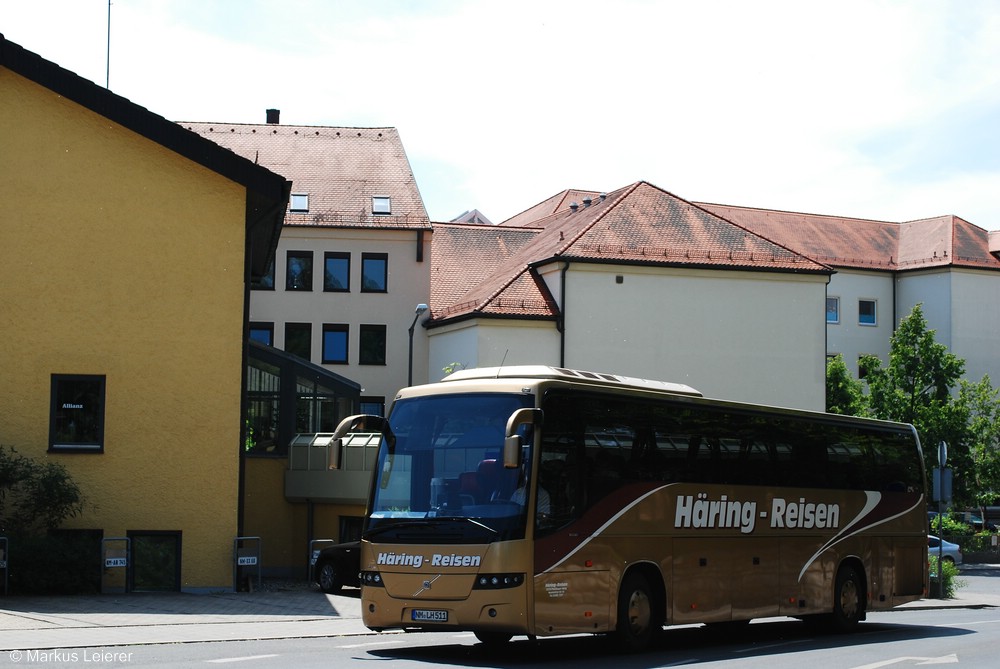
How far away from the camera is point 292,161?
5644 centimetres

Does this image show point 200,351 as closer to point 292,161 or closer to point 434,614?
point 434,614

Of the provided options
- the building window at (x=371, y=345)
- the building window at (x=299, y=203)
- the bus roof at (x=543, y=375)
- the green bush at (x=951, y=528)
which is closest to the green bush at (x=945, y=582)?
the green bush at (x=951, y=528)

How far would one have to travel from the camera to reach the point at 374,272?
5359cm

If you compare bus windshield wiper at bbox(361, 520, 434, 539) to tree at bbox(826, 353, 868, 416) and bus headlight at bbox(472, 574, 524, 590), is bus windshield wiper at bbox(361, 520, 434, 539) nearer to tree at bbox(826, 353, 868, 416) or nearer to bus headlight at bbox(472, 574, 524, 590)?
bus headlight at bbox(472, 574, 524, 590)

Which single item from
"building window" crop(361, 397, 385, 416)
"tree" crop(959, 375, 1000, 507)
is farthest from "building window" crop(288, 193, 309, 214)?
"tree" crop(959, 375, 1000, 507)

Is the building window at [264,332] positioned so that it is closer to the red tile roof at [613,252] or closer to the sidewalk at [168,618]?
the red tile roof at [613,252]

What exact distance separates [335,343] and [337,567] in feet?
95.9

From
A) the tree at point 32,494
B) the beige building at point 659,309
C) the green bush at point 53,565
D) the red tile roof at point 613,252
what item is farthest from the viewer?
the red tile roof at point 613,252

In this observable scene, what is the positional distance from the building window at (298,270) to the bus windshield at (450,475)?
3915cm

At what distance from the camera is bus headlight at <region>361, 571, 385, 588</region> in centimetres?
1423

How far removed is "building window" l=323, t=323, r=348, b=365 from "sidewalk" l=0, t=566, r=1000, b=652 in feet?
98.2

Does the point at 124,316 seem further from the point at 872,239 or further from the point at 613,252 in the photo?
the point at 872,239

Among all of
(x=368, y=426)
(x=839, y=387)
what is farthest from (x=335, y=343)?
(x=368, y=426)

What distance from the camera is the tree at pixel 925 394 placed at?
4994 centimetres
